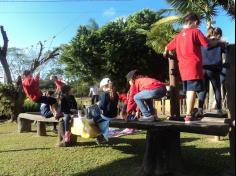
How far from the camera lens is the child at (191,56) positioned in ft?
20.5

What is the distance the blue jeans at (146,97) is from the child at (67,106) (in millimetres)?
3052

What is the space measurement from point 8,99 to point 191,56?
1562 centimetres

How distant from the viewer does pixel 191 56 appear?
6250 mm

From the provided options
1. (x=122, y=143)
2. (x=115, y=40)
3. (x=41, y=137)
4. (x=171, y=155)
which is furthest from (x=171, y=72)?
(x=115, y=40)

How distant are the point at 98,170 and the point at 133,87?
1.64 meters

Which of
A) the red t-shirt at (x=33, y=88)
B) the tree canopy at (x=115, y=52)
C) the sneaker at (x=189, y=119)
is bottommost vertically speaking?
the sneaker at (x=189, y=119)

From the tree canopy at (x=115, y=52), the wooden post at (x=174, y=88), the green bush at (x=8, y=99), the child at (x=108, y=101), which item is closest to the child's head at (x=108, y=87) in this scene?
the child at (x=108, y=101)

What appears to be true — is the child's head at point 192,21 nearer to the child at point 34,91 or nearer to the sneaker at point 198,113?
the sneaker at point 198,113

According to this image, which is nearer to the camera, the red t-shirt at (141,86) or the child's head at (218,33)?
the child's head at (218,33)

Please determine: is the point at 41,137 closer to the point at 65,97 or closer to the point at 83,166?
the point at 65,97

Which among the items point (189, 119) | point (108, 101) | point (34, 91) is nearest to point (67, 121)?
point (34, 91)

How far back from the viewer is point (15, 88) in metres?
20.9

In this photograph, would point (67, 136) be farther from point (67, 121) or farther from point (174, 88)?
point (174, 88)

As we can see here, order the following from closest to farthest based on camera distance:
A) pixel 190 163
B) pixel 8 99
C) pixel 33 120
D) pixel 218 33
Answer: pixel 218 33, pixel 190 163, pixel 33 120, pixel 8 99
